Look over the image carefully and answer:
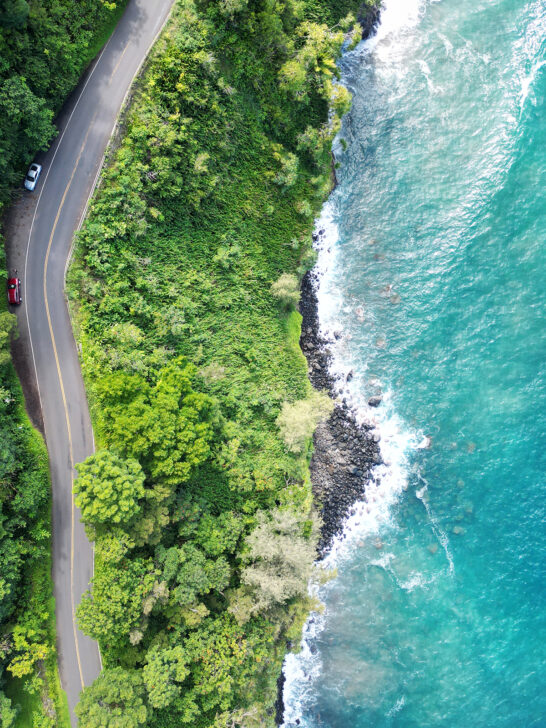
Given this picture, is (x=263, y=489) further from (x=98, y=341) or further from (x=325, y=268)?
(x=325, y=268)

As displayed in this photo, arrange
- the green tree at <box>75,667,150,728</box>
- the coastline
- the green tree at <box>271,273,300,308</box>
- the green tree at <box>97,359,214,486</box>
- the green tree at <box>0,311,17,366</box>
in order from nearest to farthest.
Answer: the green tree at <box>75,667,150,728</box> < the green tree at <box>0,311,17,366</box> < the green tree at <box>97,359,214,486</box> < the green tree at <box>271,273,300,308</box> < the coastline

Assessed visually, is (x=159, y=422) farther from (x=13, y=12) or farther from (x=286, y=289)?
(x=13, y=12)

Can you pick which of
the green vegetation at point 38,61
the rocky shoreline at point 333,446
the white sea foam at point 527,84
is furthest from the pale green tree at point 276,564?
the white sea foam at point 527,84

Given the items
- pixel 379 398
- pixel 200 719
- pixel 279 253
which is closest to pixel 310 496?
pixel 379 398

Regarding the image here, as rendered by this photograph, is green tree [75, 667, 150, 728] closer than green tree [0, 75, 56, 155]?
No

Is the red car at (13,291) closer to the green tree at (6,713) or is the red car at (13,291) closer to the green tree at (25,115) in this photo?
the green tree at (25,115)

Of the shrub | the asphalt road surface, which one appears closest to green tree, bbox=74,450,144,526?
the asphalt road surface

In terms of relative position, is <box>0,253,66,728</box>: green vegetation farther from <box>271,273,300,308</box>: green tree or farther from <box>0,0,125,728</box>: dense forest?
<box>271,273,300,308</box>: green tree
